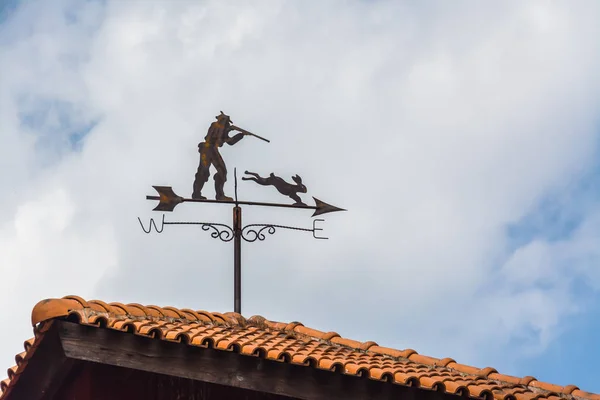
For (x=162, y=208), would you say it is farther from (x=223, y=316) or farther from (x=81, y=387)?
(x=81, y=387)

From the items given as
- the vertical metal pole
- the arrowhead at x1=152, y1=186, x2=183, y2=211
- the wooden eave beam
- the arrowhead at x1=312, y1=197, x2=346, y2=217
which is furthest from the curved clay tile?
the arrowhead at x1=312, y1=197, x2=346, y2=217

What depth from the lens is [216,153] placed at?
9.15 m

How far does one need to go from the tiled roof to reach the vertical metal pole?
23.5 inches

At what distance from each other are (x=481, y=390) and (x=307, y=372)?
1.02 metres

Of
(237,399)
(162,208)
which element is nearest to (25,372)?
(237,399)

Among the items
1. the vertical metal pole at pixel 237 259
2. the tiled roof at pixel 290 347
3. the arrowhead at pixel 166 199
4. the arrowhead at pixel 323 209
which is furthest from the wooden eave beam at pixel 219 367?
the arrowhead at pixel 323 209

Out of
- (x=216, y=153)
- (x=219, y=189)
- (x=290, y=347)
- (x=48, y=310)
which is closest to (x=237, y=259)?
(x=219, y=189)

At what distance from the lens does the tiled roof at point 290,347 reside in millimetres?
6141

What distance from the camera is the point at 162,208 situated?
29.3ft

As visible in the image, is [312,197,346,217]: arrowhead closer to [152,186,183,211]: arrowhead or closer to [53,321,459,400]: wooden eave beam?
[152,186,183,211]: arrowhead

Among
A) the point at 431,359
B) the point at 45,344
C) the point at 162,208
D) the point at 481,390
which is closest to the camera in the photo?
the point at 481,390

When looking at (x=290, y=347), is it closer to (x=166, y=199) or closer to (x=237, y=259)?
(x=237, y=259)

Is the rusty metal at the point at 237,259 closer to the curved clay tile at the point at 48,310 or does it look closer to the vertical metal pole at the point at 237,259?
the vertical metal pole at the point at 237,259

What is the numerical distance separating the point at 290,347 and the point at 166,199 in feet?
9.04
